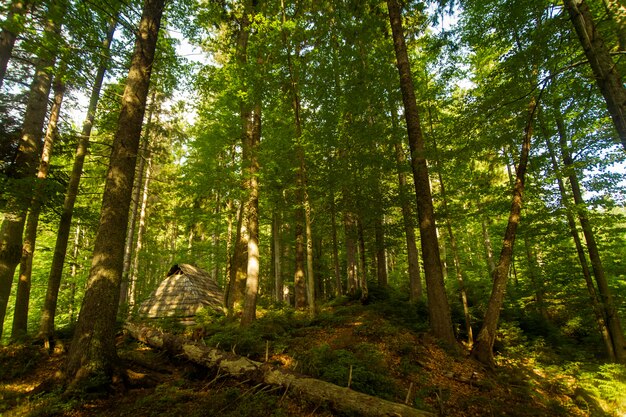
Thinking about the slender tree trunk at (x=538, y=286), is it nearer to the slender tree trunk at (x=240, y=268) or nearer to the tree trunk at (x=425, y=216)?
the tree trunk at (x=425, y=216)

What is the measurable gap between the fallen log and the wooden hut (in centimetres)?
741

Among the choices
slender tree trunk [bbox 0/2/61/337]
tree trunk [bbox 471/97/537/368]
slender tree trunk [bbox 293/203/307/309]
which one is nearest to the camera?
slender tree trunk [bbox 0/2/61/337]

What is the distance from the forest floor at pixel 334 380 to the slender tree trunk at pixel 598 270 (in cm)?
220

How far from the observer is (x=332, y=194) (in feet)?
43.6

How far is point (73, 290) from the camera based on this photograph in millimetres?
19344

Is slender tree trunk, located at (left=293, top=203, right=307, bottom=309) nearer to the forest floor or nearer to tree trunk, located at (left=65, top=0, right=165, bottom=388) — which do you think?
the forest floor

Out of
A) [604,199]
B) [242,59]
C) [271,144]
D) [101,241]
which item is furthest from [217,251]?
[604,199]

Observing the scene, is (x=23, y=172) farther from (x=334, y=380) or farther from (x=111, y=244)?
(x=334, y=380)

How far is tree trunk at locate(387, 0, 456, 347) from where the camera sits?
8.31 meters

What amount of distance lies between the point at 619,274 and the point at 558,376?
8.59 m

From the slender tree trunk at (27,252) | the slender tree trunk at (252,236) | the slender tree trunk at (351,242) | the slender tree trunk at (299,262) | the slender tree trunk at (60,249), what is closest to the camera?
the slender tree trunk at (60,249)

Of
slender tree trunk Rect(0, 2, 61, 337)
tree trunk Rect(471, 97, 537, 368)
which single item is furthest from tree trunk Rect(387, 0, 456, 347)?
slender tree trunk Rect(0, 2, 61, 337)

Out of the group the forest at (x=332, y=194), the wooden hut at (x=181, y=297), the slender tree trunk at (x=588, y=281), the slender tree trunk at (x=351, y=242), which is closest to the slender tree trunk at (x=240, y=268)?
the forest at (x=332, y=194)

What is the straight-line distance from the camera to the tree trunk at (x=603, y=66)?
5.12 metres
